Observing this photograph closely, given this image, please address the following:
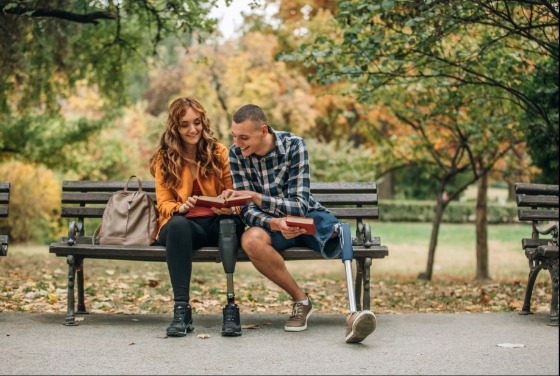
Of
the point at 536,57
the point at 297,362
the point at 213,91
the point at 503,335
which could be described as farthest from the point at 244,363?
the point at 213,91

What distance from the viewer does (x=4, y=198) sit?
589 centimetres

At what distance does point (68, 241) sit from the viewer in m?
5.44

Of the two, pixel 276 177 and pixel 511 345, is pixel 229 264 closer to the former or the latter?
pixel 276 177

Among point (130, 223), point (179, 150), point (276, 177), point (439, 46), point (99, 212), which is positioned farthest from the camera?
point (439, 46)

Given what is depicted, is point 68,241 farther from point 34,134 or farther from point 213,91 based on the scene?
point 213,91

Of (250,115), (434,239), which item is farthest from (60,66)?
(250,115)

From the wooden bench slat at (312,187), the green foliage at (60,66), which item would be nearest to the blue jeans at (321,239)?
the wooden bench slat at (312,187)

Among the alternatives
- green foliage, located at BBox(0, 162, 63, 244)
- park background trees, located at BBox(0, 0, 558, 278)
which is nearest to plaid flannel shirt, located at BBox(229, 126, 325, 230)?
park background trees, located at BBox(0, 0, 558, 278)

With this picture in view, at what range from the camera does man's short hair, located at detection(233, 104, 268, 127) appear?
495 cm

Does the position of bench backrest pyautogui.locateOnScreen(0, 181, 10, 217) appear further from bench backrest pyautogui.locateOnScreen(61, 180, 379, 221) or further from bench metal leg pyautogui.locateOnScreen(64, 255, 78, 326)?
bench metal leg pyautogui.locateOnScreen(64, 255, 78, 326)

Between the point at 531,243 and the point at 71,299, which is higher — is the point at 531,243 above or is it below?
above

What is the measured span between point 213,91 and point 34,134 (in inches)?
430

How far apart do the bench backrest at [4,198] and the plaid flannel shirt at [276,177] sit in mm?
1895

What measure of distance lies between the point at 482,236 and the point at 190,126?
7978 millimetres
